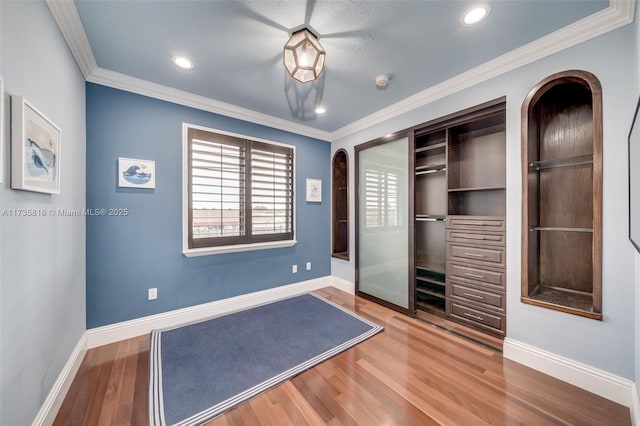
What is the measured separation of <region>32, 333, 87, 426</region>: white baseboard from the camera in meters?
1.39

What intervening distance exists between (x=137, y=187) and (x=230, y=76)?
151 cm

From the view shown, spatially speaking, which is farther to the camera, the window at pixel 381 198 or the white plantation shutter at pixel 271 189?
the white plantation shutter at pixel 271 189

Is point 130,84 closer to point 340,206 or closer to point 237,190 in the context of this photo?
point 237,190

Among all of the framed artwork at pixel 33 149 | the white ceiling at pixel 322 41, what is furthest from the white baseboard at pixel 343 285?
the framed artwork at pixel 33 149

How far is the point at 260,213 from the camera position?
3406mm

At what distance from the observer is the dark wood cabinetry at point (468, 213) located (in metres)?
2.35

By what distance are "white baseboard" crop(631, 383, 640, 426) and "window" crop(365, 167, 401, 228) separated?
7.07ft

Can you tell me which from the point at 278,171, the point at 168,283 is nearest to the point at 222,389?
the point at 168,283

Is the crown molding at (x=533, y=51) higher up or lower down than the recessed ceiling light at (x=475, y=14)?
lower down

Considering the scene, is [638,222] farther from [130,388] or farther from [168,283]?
[168,283]

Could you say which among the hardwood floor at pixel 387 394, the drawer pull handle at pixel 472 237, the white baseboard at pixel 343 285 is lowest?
the hardwood floor at pixel 387 394

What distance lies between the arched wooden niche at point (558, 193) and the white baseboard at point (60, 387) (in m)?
3.43

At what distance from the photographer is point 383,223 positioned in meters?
3.39

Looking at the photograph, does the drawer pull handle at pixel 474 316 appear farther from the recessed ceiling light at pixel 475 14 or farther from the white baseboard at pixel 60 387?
the white baseboard at pixel 60 387
